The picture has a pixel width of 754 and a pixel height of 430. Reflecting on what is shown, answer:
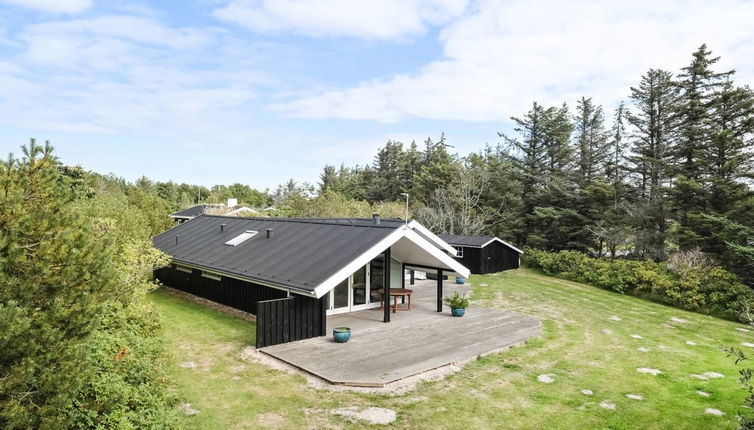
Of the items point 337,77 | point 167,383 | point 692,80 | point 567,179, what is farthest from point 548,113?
point 167,383

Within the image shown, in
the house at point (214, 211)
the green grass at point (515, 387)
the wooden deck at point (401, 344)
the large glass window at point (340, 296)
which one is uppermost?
the house at point (214, 211)

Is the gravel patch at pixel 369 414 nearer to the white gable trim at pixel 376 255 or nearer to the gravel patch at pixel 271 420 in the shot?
the gravel patch at pixel 271 420

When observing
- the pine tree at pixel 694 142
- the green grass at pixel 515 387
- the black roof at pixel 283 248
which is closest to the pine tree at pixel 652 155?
the pine tree at pixel 694 142

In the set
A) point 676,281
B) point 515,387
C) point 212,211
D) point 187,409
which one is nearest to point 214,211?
point 212,211

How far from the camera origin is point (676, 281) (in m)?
19.1

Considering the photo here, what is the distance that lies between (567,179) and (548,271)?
10.0 m

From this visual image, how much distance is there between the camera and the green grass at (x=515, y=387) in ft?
23.8

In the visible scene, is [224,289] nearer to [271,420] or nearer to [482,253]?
[271,420]

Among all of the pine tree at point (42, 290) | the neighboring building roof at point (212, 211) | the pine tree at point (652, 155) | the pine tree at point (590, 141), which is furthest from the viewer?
the neighboring building roof at point (212, 211)

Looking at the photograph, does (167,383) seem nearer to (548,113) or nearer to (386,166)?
(548,113)

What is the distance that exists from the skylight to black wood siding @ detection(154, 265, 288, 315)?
1494 millimetres

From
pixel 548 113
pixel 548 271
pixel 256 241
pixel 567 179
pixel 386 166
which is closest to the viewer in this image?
pixel 256 241

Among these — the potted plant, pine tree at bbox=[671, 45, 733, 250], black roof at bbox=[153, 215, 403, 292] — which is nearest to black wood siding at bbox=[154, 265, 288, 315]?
black roof at bbox=[153, 215, 403, 292]

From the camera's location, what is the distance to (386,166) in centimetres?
5672
